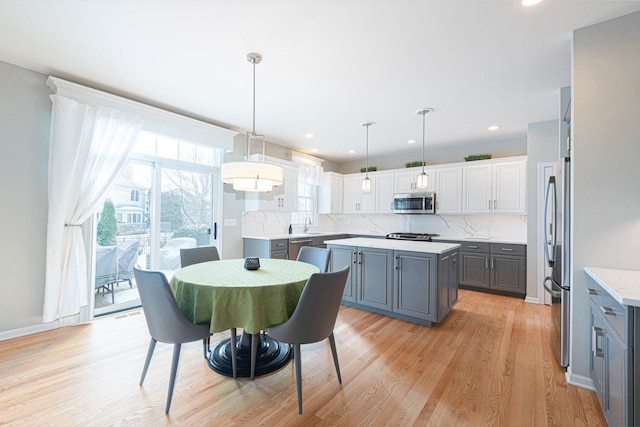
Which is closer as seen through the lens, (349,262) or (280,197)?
(349,262)

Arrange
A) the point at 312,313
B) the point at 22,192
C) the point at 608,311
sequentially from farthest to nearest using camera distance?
the point at 22,192 → the point at 312,313 → the point at 608,311

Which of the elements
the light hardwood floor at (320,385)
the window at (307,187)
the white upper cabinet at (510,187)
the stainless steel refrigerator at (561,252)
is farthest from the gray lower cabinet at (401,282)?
the window at (307,187)

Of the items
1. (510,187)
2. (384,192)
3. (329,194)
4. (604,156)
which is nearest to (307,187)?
(329,194)

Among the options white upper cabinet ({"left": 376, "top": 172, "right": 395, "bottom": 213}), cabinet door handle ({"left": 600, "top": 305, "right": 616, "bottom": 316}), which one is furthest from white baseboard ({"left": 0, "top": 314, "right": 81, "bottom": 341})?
white upper cabinet ({"left": 376, "top": 172, "right": 395, "bottom": 213})

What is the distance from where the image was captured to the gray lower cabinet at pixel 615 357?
1299mm

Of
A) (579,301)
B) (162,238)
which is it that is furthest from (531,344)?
(162,238)

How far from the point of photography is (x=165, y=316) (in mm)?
1827

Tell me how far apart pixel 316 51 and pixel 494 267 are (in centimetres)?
412

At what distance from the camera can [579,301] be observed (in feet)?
6.75

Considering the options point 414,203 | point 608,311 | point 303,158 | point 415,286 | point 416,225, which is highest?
point 303,158

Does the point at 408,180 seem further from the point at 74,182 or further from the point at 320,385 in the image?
the point at 74,182

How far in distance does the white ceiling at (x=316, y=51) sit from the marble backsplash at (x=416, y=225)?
1921 millimetres

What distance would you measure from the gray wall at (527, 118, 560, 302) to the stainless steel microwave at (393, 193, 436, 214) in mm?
1569

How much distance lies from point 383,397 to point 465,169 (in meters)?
4.33
